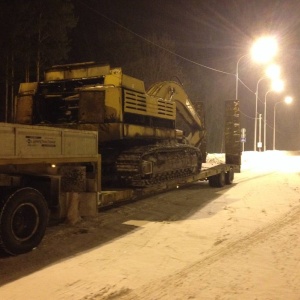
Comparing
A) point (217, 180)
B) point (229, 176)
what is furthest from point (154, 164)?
point (229, 176)

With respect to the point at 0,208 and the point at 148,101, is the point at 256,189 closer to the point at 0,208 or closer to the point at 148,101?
the point at 148,101

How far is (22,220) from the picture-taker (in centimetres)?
638

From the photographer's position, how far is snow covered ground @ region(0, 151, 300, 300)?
4926 millimetres

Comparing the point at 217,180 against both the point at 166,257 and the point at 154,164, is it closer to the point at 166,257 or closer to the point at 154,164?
the point at 154,164

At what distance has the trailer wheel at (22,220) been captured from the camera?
598cm

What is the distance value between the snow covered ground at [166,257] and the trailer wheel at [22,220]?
7.0 inches

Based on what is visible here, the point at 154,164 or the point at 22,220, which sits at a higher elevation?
the point at 154,164

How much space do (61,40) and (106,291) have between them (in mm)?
27832

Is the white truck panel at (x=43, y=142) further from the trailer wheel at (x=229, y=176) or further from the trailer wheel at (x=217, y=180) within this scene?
the trailer wheel at (x=229, y=176)

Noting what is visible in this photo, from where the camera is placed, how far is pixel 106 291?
16.0 feet

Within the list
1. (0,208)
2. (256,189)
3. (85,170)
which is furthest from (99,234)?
(256,189)

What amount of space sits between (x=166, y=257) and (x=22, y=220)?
2185 millimetres

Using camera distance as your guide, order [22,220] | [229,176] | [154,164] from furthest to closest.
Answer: [229,176] → [154,164] → [22,220]

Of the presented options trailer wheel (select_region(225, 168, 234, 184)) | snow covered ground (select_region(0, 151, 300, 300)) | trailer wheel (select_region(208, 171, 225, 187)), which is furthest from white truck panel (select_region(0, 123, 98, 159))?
trailer wheel (select_region(225, 168, 234, 184))
